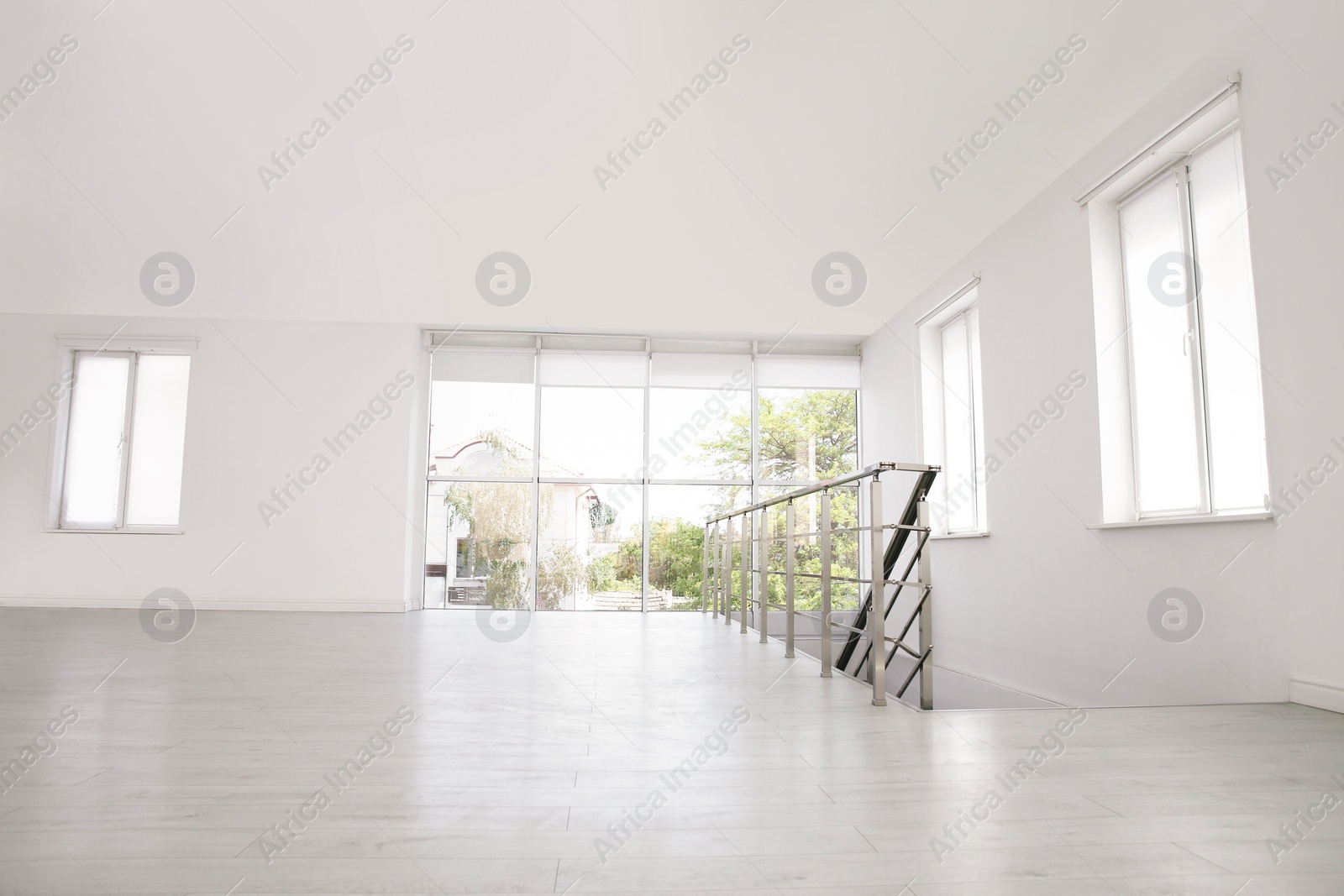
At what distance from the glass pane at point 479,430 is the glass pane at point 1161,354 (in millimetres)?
5384

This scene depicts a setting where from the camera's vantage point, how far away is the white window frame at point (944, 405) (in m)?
5.46

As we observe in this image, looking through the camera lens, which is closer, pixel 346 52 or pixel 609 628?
pixel 346 52

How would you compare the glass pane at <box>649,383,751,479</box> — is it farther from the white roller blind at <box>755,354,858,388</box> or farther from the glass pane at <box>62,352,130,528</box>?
the glass pane at <box>62,352,130,528</box>

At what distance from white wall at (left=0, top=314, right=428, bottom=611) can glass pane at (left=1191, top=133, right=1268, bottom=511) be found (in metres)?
6.24

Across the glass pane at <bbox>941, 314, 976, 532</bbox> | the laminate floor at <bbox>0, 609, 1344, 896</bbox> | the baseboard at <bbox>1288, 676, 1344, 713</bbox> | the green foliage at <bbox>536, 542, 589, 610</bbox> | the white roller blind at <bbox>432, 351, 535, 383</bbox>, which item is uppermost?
the white roller blind at <bbox>432, 351, 535, 383</bbox>

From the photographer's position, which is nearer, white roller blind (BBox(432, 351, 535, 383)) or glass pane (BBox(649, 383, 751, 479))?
white roller blind (BBox(432, 351, 535, 383))

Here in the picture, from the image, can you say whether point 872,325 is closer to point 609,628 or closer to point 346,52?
point 609,628

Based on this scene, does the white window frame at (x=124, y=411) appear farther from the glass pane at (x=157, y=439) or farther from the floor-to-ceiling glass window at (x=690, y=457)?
the floor-to-ceiling glass window at (x=690, y=457)

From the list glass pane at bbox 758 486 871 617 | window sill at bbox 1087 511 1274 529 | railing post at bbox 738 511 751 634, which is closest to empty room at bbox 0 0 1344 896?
window sill at bbox 1087 511 1274 529

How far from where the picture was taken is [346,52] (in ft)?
11.5

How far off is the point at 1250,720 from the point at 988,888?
1.83m

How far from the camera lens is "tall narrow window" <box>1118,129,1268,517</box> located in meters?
3.30

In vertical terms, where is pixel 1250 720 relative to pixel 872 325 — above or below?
below

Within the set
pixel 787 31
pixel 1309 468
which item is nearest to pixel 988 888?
pixel 1309 468
